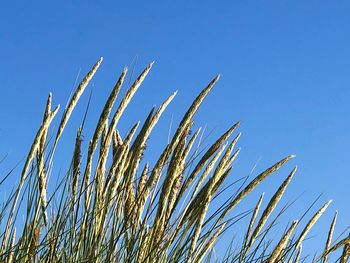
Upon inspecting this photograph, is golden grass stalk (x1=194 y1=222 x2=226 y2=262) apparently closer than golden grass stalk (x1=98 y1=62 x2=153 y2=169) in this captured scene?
No

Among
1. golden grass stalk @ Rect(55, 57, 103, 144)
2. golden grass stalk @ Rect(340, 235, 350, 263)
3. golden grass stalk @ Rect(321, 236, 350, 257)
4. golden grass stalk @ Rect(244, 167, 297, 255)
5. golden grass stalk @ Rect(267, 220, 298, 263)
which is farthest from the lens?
golden grass stalk @ Rect(340, 235, 350, 263)

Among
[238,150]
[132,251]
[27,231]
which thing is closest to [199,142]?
[238,150]

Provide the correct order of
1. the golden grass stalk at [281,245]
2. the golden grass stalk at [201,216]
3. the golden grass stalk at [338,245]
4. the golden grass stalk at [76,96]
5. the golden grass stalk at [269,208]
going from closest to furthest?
the golden grass stalk at [76,96]
the golden grass stalk at [201,216]
the golden grass stalk at [269,208]
the golden grass stalk at [281,245]
the golden grass stalk at [338,245]

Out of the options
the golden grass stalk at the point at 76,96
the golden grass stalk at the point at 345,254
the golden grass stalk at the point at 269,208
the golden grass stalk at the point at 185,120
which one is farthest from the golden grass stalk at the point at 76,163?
the golden grass stalk at the point at 345,254

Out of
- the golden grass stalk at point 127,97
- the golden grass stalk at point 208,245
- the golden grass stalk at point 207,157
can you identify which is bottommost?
the golden grass stalk at point 208,245

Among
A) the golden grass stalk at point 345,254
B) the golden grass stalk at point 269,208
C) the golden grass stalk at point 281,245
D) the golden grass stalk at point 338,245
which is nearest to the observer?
the golden grass stalk at point 269,208

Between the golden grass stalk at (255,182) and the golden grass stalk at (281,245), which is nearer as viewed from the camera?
the golden grass stalk at (255,182)

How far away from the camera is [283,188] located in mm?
2246

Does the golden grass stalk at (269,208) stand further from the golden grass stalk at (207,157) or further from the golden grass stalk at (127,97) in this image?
the golden grass stalk at (127,97)

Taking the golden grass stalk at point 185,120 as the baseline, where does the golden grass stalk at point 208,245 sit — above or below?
below

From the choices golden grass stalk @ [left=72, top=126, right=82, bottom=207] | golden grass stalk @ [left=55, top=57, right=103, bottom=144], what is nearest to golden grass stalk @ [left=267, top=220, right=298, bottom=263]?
golden grass stalk @ [left=72, top=126, right=82, bottom=207]

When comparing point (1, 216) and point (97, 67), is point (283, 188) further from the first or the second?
point (1, 216)

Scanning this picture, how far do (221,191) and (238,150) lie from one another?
17cm

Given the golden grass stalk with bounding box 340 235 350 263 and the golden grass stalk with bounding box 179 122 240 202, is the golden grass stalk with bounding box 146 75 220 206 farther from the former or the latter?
the golden grass stalk with bounding box 340 235 350 263
